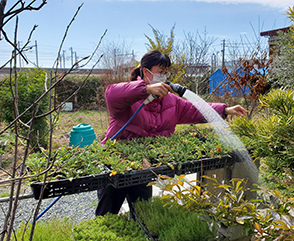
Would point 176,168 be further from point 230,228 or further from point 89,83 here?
point 89,83

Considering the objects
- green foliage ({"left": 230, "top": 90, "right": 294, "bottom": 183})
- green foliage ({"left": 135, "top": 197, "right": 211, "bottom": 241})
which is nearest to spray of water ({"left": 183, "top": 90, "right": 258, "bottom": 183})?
green foliage ({"left": 230, "top": 90, "right": 294, "bottom": 183})

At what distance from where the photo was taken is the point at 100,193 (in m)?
1.97

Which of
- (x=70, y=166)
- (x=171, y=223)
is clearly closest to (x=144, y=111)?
(x=70, y=166)

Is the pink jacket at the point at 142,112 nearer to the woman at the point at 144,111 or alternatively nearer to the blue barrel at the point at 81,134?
the woman at the point at 144,111

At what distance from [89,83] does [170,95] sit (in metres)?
11.3

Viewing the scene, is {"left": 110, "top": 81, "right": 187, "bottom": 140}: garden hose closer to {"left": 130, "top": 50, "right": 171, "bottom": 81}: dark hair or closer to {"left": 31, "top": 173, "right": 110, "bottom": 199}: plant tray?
{"left": 130, "top": 50, "right": 171, "bottom": 81}: dark hair

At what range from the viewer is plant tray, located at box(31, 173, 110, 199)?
1308 mm

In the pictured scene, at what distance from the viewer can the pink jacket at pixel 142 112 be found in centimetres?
184

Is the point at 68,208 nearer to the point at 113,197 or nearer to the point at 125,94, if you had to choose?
the point at 113,197

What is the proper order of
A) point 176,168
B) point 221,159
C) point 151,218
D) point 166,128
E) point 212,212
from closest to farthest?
point 212,212
point 151,218
point 176,168
point 221,159
point 166,128

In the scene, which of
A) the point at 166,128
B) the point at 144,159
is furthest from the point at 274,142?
the point at 166,128

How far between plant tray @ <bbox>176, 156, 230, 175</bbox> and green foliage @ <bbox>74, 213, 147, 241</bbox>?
0.47m

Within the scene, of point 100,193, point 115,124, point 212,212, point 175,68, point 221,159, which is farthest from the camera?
point 175,68

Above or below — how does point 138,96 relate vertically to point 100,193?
above
